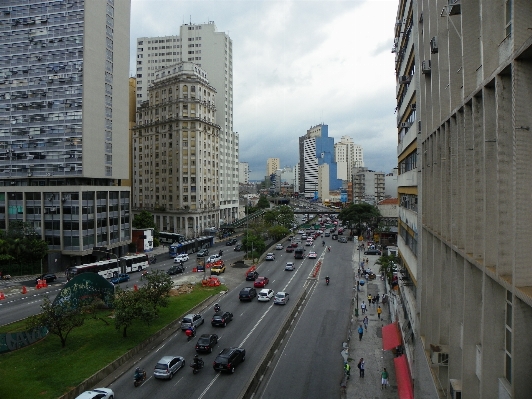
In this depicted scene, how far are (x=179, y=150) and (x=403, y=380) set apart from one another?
82.6m

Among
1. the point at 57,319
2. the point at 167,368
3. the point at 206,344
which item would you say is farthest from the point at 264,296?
the point at 57,319

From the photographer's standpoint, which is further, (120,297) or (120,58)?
(120,58)

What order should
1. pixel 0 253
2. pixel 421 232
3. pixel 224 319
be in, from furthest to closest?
pixel 0 253, pixel 224 319, pixel 421 232

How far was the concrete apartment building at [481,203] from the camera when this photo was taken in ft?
23.0

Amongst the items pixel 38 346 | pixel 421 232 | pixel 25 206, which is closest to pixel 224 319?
pixel 38 346

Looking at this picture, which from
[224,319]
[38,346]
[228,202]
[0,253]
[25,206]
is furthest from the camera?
[228,202]

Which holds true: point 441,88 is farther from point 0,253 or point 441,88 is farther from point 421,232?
point 0,253

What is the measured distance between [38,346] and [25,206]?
3708 centimetres

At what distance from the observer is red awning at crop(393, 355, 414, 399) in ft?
64.6

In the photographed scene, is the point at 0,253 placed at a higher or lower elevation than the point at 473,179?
lower

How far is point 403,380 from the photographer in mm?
21234

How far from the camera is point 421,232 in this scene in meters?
19.1

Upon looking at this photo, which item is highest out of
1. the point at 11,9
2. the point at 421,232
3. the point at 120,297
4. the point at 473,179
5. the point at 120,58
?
the point at 11,9

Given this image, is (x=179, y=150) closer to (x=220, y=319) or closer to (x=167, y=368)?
(x=220, y=319)
